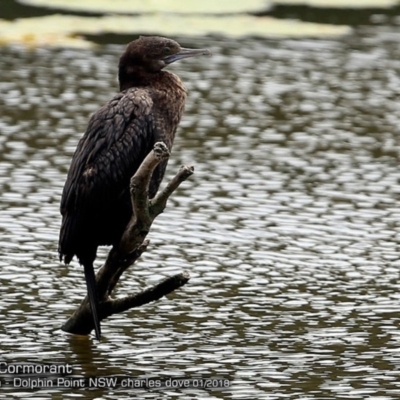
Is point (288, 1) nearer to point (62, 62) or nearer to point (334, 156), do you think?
point (62, 62)

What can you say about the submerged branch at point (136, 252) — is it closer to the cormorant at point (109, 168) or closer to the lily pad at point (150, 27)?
the cormorant at point (109, 168)

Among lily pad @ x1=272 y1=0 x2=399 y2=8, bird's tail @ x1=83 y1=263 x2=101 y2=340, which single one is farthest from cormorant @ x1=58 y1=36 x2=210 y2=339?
lily pad @ x1=272 y1=0 x2=399 y2=8

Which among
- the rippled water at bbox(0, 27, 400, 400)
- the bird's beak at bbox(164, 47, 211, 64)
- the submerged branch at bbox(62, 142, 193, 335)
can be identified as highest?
the bird's beak at bbox(164, 47, 211, 64)

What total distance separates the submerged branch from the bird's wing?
274 millimetres

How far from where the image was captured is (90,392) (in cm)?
627

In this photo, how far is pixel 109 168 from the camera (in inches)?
264

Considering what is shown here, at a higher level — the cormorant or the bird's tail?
the cormorant

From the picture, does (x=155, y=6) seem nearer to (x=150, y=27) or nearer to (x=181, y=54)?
(x=150, y=27)

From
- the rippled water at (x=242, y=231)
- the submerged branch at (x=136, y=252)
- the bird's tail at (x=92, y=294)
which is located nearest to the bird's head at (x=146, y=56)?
the submerged branch at (x=136, y=252)

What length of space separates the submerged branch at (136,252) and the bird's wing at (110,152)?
274mm

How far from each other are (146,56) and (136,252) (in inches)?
44.0

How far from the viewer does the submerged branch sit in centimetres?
623

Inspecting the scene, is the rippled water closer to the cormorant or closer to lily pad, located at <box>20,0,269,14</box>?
the cormorant

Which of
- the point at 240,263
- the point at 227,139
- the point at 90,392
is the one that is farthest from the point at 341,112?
the point at 90,392
